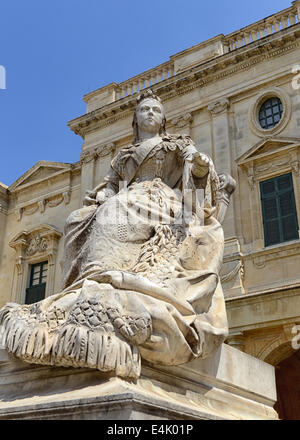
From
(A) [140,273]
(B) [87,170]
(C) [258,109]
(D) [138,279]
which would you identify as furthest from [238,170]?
(D) [138,279]

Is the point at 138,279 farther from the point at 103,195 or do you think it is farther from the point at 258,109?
the point at 258,109

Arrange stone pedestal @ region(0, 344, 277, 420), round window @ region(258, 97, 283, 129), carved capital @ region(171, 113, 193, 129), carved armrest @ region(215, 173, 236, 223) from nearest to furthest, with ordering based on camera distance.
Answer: stone pedestal @ region(0, 344, 277, 420)
carved armrest @ region(215, 173, 236, 223)
round window @ region(258, 97, 283, 129)
carved capital @ region(171, 113, 193, 129)

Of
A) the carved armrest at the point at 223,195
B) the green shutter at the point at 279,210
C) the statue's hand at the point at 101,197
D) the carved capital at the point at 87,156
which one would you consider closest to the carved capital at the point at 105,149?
the carved capital at the point at 87,156

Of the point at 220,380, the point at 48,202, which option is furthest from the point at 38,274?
the point at 220,380

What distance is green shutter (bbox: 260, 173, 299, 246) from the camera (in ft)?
43.5

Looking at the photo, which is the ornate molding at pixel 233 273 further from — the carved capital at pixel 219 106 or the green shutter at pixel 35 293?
the green shutter at pixel 35 293

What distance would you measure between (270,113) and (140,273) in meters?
12.5

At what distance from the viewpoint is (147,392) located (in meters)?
2.71

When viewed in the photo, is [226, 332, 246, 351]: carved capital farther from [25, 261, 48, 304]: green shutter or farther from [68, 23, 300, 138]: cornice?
[25, 261, 48, 304]: green shutter

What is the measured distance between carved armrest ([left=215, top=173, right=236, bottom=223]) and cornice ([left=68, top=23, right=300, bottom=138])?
11530mm

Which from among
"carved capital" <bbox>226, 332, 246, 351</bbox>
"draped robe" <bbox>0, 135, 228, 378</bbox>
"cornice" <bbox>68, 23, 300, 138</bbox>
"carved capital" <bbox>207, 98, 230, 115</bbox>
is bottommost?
"draped robe" <bbox>0, 135, 228, 378</bbox>

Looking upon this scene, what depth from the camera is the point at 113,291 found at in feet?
9.80

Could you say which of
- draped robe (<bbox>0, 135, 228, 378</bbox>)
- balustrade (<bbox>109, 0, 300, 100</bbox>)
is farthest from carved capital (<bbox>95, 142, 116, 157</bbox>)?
draped robe (<bbox>0, 135, 228, 378</bbox>)

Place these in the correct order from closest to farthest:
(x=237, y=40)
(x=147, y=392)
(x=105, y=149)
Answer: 1. (x=147, y=392)
2. (x=237, y=40)
3. (x=105, y=149)
